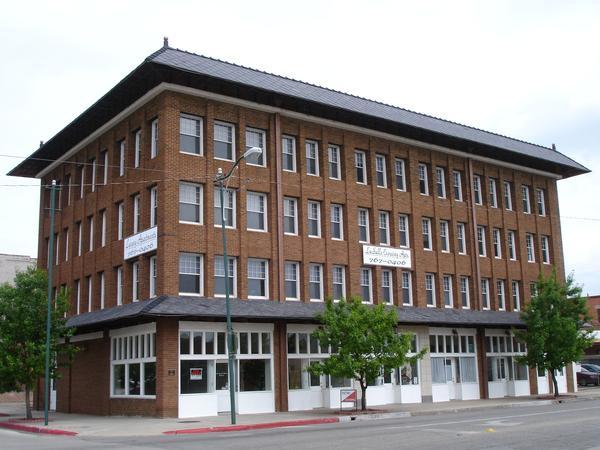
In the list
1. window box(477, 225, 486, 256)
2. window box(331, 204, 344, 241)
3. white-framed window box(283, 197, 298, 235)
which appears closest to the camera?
white-framed window box(283, 197, 298, 235)

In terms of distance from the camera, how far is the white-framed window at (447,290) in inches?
1575

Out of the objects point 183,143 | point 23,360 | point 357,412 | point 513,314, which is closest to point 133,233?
point 183,143

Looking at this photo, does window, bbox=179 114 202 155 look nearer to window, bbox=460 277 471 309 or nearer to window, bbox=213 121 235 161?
window, bbox=213 121 235 161

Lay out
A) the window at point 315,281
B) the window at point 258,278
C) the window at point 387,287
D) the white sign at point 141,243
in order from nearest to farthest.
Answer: the white sign at point 141,243 < the window at point 258,278 < the window at point 315,281 < the window at point 387,287

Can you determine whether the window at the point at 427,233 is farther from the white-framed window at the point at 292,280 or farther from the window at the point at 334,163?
the white-framed window at the point at 292,280

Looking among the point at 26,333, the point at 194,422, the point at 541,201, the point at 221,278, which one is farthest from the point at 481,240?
the point at 26,333

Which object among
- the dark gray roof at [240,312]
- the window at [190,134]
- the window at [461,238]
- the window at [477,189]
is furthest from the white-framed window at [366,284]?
the window at [190,134]

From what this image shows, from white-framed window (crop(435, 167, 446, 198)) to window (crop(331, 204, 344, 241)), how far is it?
7.41m

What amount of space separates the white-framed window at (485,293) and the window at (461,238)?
2254 millimetres

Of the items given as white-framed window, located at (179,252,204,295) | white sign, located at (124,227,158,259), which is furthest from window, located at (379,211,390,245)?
white sign, located at (124,227,158,259)

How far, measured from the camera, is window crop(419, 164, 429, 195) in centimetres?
4018

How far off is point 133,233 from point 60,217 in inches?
392

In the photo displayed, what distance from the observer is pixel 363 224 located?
3712cm

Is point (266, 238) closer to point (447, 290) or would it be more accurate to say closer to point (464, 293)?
point (447, 290)
